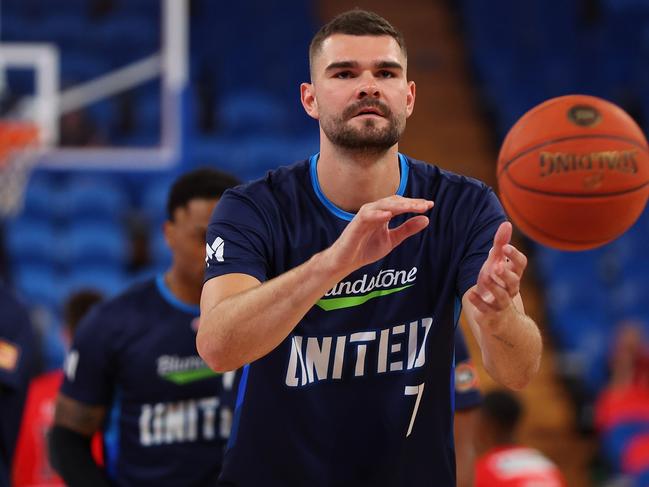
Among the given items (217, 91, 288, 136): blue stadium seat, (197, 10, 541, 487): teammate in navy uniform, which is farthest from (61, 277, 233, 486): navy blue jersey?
(217, 91, 288, 136): blue stadium seat

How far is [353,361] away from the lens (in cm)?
312

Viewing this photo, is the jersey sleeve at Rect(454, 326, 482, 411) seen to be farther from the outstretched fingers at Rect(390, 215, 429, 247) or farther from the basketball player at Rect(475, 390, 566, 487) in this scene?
the outstretched fingers at Rect(390, 215, 429, 247)

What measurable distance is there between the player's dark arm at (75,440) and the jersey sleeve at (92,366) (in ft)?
0.14

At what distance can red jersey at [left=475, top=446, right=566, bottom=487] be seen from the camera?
18.1 feet

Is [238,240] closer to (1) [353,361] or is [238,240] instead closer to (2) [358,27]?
(1) [353,361]

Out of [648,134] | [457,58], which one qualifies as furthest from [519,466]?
[457,58]

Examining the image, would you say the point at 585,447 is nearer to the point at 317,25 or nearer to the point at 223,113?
the point at 223,113

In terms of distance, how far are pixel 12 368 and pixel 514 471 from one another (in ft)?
8.81

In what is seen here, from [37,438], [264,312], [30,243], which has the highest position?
[30,243]

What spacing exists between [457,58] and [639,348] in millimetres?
7629

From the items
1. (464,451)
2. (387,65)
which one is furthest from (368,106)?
(464,451)

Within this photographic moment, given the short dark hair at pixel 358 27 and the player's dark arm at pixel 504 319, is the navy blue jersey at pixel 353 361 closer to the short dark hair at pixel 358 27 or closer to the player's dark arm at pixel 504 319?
the player's dark arm at pixel 504 319

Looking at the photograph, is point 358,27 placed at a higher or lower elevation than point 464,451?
higher

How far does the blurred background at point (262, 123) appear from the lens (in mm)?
10820
